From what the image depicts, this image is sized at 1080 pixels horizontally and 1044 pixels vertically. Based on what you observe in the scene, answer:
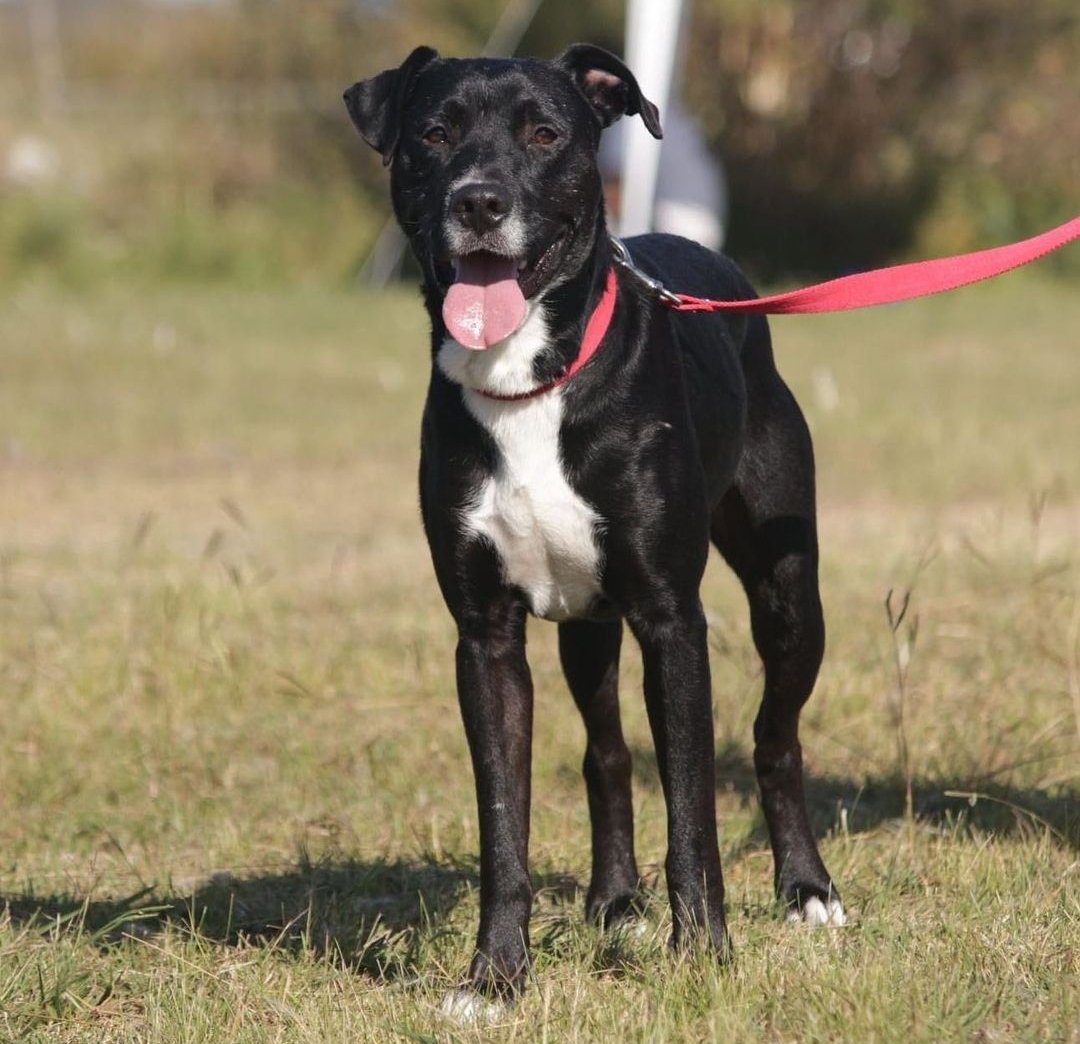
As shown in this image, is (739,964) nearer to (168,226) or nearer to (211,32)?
(168,226)

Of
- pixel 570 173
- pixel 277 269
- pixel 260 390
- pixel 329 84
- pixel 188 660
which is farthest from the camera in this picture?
pixel 329 84

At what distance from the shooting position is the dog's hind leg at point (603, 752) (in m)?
4.34

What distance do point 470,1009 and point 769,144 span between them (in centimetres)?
1934

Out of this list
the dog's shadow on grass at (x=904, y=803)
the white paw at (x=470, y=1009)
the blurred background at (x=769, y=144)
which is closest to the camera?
the white paw at (x=470, y=1009)

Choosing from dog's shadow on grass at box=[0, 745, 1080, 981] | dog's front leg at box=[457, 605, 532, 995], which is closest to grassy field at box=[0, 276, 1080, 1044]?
dog's shadow on grass at box=[0, 745, 1080, 981]

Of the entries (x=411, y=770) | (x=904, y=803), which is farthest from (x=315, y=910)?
(x=904, y=803)

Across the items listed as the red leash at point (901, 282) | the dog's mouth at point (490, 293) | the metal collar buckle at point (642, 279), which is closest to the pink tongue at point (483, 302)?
the dog's mouth at point (490, 293)

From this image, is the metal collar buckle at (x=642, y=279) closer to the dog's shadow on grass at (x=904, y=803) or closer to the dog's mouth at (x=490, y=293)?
the dog's mouth at (x=490, y=293)

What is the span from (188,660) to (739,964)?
3.09m

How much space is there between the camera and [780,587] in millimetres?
4445

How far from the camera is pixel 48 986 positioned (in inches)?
142

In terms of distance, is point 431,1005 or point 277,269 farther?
point 277,269

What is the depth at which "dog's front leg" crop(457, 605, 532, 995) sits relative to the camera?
12.2 feet

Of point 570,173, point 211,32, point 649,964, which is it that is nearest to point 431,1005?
point 649,964
